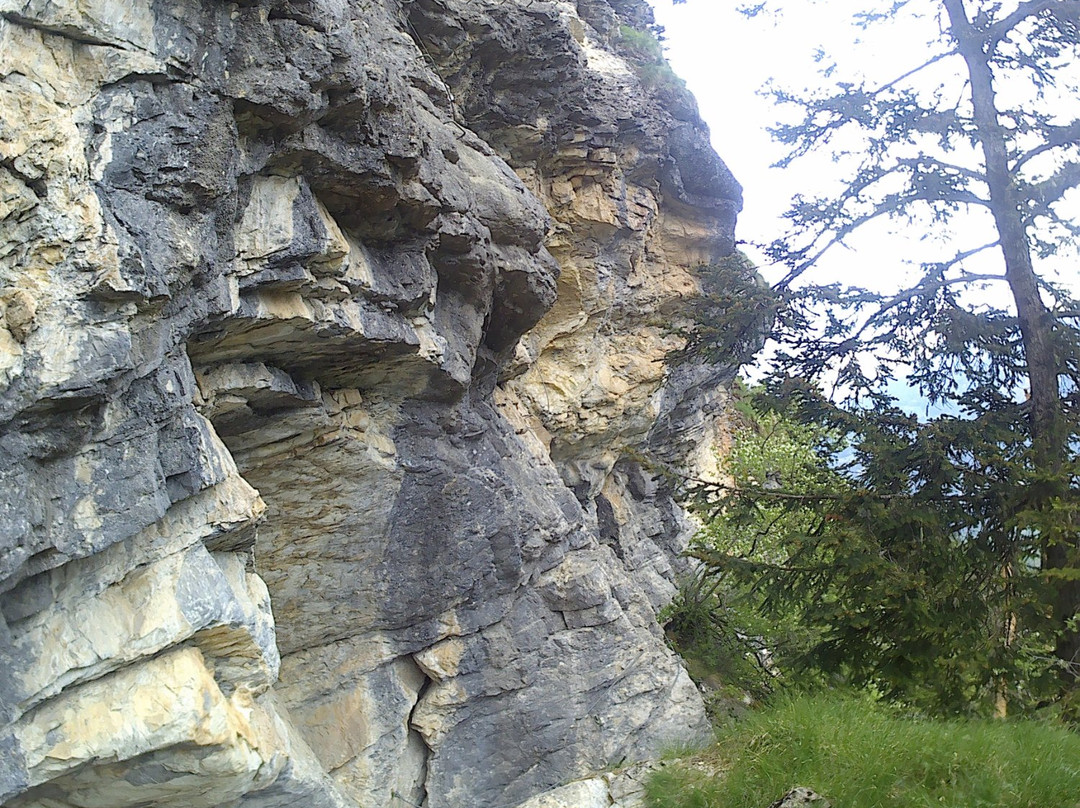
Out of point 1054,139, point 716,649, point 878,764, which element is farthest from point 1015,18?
point 716,649

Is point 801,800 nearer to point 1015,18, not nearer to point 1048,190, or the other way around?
point 1048,190

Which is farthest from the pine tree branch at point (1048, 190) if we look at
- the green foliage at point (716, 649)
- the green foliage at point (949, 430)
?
the green foliage at point (716, 649)

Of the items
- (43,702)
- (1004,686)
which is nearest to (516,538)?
(1004,686)

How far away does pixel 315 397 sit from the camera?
692 cm

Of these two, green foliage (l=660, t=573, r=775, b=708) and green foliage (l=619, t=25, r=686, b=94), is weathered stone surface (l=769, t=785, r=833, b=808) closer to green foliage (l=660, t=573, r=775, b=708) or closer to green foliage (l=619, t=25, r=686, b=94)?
green foliage (l=660, t=573, r=775, b=708)

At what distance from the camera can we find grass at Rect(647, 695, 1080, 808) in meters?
5.49

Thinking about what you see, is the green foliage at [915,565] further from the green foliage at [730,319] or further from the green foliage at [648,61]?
the green foliage at [648,61]

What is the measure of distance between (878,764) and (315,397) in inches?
195

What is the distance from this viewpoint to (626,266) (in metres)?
13.0

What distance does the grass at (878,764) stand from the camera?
5.49 m

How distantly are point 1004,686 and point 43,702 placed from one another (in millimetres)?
6752

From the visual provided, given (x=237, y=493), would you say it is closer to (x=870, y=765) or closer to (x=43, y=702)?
(x=43, y=702)

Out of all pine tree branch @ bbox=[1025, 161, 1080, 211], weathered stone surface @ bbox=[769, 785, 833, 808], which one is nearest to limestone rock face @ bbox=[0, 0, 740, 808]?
weathered stone surface @ bbox=[769, 785, 833, 808]

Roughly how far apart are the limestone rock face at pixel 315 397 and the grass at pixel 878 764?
2848 millimetres
